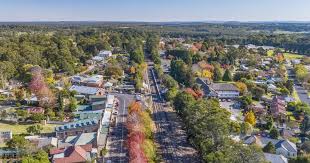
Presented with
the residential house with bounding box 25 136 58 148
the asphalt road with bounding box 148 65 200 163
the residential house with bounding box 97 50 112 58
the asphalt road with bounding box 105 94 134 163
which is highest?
the residential house with bounding box 97 50 112 58

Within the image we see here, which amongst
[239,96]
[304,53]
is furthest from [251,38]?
[239,96]

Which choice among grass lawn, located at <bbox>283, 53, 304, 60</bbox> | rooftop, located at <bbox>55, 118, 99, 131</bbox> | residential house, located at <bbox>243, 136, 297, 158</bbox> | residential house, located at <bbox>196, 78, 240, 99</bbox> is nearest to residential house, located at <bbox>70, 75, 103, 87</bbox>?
residential house, located at <bbox>196, 78, 240, 99</bbox>

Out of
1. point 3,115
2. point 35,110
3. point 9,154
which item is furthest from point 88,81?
point 9,154

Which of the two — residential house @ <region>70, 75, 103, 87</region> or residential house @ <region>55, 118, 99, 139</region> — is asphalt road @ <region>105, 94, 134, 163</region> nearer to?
residential house @ <region>55, 118, 99, 139</region>

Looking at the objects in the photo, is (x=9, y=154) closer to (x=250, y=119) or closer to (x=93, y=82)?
(x=250, y=119)

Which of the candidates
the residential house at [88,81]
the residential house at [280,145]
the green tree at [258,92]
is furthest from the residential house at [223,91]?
the residential house at [88,81]

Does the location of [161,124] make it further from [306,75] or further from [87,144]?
[306,75]
